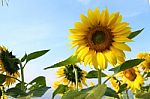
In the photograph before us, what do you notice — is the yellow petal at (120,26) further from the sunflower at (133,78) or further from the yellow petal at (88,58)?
the sunflower at (133,78)

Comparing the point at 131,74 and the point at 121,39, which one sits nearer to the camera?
the point at 121,39

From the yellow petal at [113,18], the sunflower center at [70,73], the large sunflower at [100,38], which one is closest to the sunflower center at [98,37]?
the large sunflower at [100,38]

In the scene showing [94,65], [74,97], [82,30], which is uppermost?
[82,30]

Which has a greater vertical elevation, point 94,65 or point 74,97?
point 94,65

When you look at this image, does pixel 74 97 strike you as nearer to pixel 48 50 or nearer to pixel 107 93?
pixel 107 93

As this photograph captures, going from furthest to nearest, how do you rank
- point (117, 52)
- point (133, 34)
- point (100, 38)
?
point (100, 38) < point (117, 52) < point (133, 34)

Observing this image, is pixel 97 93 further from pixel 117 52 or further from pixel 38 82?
pixel 38 82

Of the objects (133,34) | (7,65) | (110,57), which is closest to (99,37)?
(110,57)

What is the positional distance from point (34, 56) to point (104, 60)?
1.06ft

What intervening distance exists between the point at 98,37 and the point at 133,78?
1198 millimetres

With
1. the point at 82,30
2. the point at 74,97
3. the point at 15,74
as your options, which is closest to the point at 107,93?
the point at 74,97

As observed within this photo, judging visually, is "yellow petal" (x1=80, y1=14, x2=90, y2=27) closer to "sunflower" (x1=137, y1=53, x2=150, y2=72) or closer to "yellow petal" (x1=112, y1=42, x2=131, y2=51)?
"yellow petal" (x1=112, y1=42, x2=131, y2=51)

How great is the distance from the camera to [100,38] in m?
1.60

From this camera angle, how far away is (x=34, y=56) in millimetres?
1620
